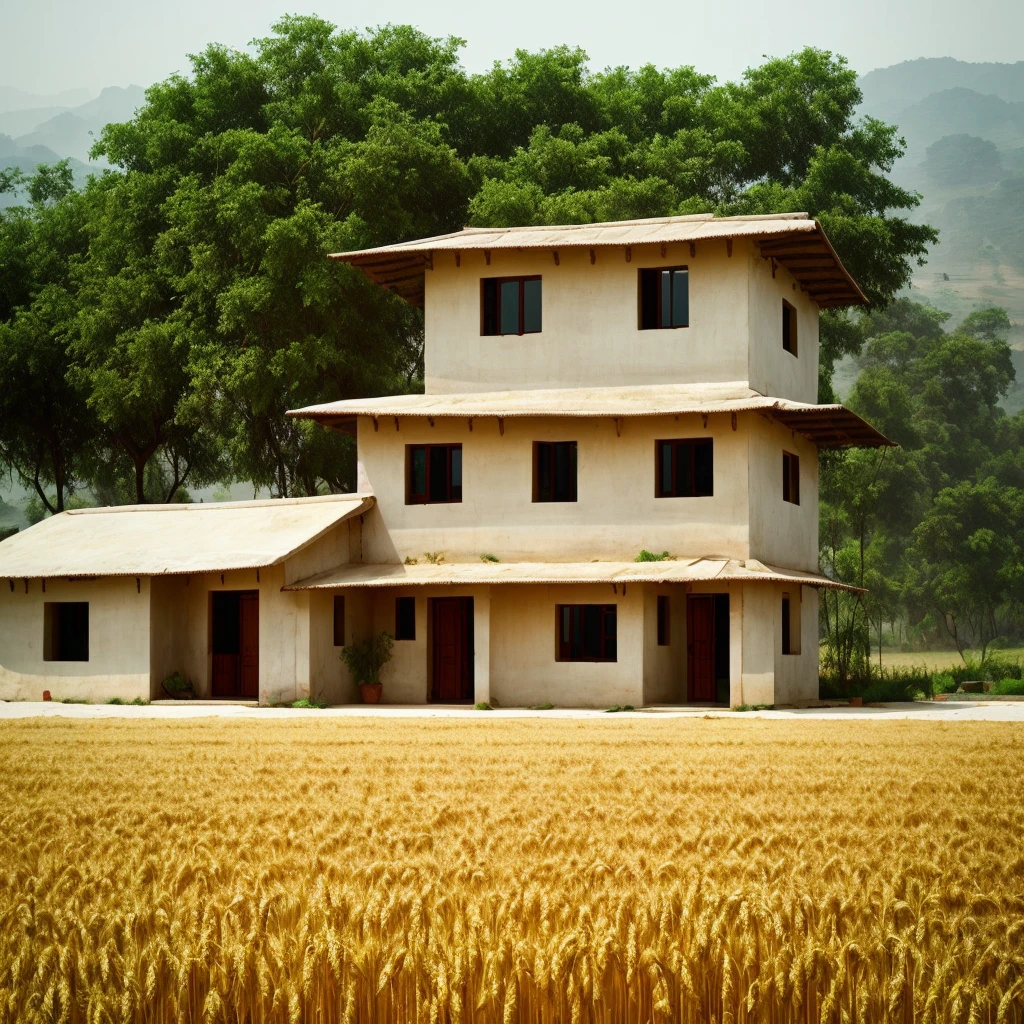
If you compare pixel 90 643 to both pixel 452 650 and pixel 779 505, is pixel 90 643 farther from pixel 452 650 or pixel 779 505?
pixel 779 505

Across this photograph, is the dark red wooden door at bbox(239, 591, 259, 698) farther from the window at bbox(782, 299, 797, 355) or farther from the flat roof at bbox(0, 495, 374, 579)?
the window at bbox(782, 299, 797, 355)

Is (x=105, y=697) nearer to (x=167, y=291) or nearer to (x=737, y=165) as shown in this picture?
(x=167, y=291)

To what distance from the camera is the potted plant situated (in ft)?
103

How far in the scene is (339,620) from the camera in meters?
31.4

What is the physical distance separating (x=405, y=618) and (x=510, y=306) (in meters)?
7.24

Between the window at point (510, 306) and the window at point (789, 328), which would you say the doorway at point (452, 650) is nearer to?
the window at point (510, 306)

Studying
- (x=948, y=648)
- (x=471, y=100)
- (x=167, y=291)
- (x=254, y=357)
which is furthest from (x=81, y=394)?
(x=948, y=648)

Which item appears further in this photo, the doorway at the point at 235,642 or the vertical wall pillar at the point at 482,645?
the doorway at the point at 235,642

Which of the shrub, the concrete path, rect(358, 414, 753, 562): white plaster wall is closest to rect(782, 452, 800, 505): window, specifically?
rect(358, 414, 753, 562): white plaster wall

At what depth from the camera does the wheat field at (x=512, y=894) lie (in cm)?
551

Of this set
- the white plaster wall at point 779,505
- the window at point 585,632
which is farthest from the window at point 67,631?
the white plaster wall at point 779,505

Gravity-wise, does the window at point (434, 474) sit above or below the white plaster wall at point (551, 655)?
above

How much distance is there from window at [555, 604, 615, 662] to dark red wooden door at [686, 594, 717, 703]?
211cm

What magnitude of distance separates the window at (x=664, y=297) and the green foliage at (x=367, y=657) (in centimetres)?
867
